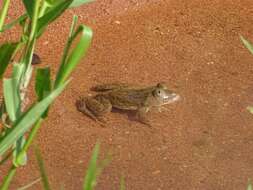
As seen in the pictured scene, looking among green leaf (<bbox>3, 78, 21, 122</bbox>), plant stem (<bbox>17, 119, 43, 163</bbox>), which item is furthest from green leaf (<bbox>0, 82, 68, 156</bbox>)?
green leaf (<bbox>3, 78, 21, 122</bbox>)

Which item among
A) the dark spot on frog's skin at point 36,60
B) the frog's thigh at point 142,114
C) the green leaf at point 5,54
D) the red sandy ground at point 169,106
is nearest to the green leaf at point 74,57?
the green leaf at point 5,54

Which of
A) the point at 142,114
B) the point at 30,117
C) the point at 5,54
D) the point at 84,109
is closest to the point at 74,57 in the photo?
the point at 30,117

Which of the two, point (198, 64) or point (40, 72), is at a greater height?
point (40, 72)

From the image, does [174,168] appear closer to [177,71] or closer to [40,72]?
[177,71]

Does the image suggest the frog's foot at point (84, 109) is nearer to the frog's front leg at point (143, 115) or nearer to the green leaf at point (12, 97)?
the frog's front leg at point (143, 115)

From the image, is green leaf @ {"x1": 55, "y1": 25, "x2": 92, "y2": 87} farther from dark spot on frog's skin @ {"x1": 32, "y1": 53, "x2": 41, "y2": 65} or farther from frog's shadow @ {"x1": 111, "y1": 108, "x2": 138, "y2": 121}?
dark spot on frog's skin @ {"x1": 32, "y1": 53, "x2": 41, "y2": 65}

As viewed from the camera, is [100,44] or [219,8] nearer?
[100,44]

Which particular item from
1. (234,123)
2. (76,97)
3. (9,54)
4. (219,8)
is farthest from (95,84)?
(9,54)
